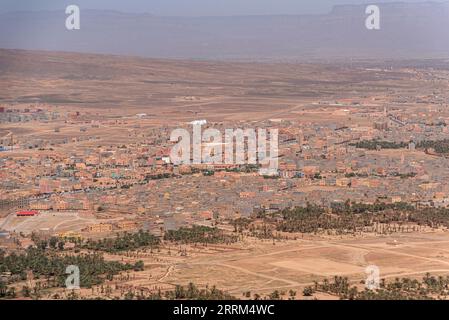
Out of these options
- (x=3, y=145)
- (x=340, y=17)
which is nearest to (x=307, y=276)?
(x=3, y=145)

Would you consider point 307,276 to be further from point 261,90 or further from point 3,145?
point 261,90

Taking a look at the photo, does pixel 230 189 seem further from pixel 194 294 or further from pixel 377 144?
pixel 194 294

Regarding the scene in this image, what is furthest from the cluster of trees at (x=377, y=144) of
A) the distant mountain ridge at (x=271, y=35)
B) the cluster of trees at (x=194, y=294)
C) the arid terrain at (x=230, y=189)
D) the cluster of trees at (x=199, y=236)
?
the distant mountain ridge at (x=271, y=35)

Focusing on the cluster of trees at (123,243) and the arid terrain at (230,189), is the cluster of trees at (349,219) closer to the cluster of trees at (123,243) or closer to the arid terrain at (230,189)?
the arid terrain at (230,189)

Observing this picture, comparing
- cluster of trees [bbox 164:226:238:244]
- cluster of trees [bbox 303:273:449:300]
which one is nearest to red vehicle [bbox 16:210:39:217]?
cluster of trees [bbox 164:226:238:244]

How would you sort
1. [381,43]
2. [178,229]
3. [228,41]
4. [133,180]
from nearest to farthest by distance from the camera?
1. [178,229]
2. [133,180]
3. [381,43]
4. [228,41]

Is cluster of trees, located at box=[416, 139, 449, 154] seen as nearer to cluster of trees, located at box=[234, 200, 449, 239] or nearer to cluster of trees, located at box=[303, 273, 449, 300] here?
cluster of trees, located at box=[234, 200, 449, 239]

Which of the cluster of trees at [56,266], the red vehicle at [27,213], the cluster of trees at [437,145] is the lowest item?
the red vehicle at [27,213]
